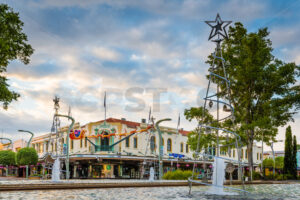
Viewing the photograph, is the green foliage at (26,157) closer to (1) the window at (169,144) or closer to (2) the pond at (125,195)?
(1) the window at (169,144)

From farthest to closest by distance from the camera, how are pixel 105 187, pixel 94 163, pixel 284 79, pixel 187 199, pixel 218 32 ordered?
pixel 94 163, pixel 284 79, pixel 105 187, pixel 218 32, pixel 187 199

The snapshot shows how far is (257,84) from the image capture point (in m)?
31.9

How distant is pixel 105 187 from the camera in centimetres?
1725

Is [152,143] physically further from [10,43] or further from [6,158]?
[10,43]

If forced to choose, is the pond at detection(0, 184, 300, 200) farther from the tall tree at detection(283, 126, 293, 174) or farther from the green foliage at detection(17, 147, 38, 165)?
the green foliage at detection(17, 147, 38, 165)

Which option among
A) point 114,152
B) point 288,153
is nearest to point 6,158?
point 114,152

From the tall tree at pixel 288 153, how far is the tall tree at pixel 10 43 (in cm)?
3249

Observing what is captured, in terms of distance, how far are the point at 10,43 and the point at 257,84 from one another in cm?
2144

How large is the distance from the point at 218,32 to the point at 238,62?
66.1 ft

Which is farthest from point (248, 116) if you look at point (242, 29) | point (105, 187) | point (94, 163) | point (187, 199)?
A: point (94, 163)

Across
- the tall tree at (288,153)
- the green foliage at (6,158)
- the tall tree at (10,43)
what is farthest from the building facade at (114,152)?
the tall tree at (10,43)

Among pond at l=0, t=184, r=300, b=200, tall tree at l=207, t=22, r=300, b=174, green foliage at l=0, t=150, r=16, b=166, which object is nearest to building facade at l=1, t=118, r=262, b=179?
green foliage at l=0, t=150, r=16, b=166

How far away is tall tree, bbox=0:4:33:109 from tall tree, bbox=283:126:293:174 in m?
32.5

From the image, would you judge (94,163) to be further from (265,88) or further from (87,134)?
(265,88)
